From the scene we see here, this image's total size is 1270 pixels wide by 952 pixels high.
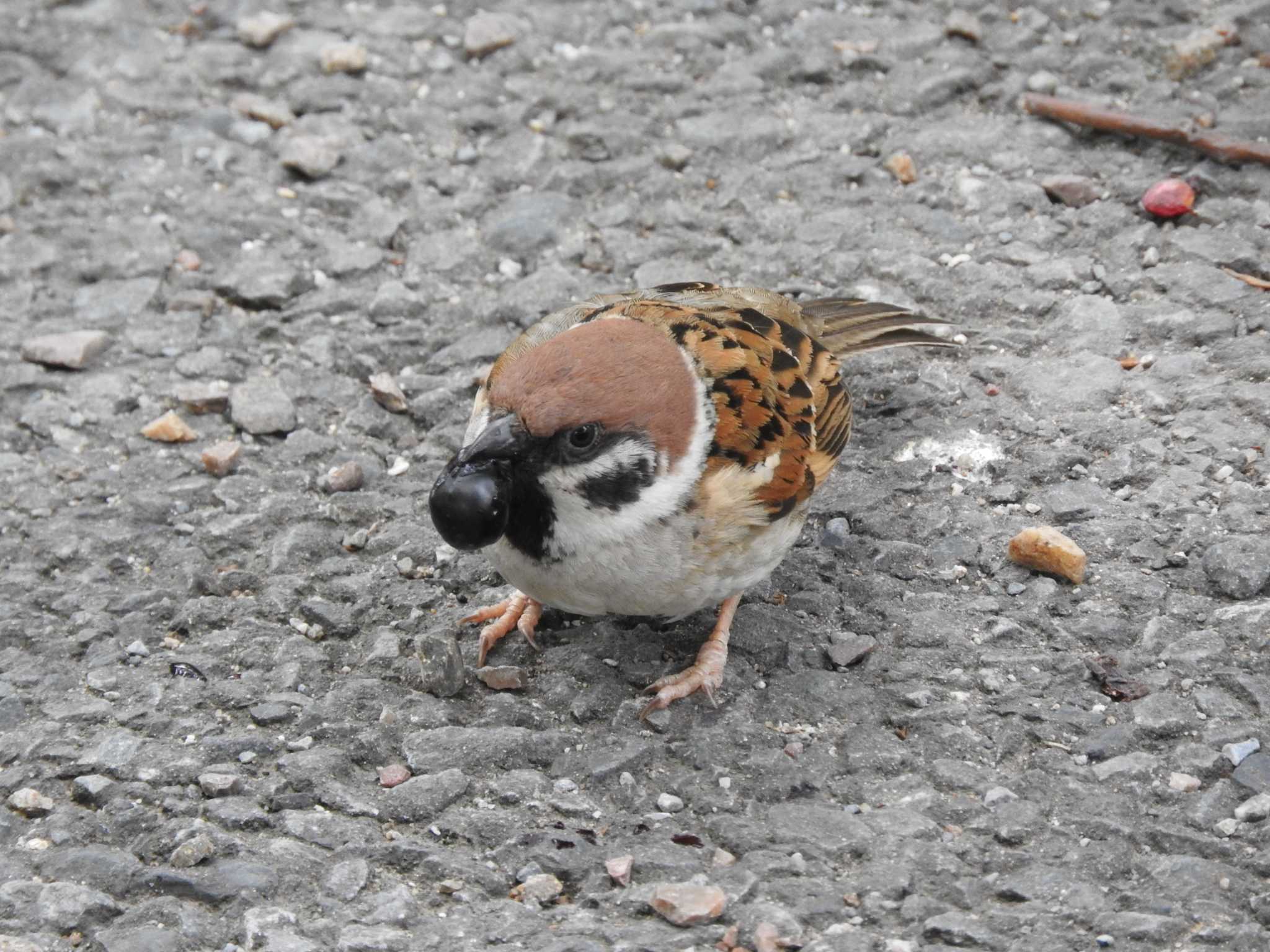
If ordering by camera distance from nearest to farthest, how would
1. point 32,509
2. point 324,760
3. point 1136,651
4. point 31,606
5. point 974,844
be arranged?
point 974,844 < point 324,760 < point 1136,651 < point 31,606 < point 32,509

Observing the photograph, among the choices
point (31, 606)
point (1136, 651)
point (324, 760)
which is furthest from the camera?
point (31, 606)

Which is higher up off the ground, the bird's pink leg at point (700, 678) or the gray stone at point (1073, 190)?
the gray stone at point (1073, 190)

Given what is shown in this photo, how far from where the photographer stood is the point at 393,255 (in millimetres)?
5559

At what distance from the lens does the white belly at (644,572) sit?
3.66 meters

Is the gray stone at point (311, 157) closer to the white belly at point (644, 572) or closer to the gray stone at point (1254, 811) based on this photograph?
the white belly at point (644, 572)

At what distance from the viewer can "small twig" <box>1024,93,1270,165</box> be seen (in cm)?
537

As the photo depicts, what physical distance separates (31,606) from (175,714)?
0.68 metres

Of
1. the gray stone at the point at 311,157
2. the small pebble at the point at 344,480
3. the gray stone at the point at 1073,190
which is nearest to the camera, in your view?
the small pebble at the point at 344,480

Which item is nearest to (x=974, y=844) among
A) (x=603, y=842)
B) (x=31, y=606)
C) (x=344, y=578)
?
(x=603, y=842)

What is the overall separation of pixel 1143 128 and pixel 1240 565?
219 centimetres

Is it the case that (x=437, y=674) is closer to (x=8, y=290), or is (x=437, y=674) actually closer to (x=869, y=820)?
(x=869, y=820)

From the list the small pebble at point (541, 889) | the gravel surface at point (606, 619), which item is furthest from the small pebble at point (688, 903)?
the small pebble at point (541, 889)

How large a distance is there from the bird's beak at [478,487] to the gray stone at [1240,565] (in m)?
1.92

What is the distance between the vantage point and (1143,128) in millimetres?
5539
